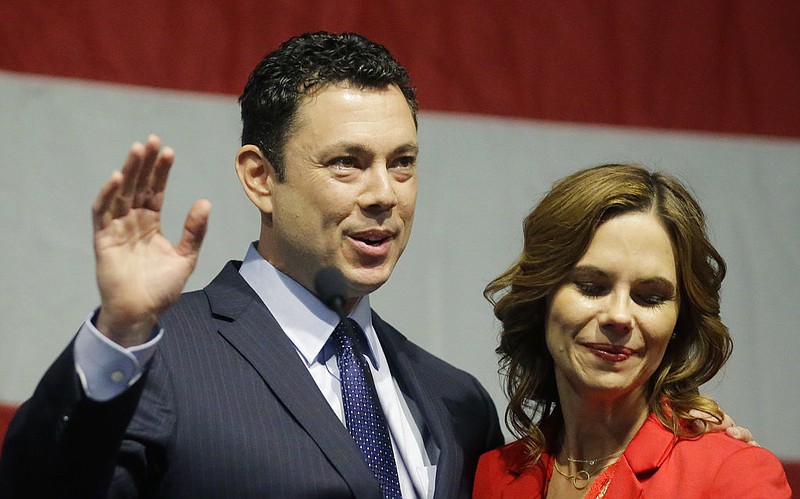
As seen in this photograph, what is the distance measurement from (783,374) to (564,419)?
1.21m

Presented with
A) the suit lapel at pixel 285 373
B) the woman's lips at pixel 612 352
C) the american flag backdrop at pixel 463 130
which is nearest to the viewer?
the suit lapel at pixel 285 373

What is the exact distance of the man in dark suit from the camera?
1.30 metres

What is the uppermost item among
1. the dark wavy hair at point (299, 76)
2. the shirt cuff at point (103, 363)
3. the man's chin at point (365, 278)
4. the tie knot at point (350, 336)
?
the dark wavy hair at point (299, 76)

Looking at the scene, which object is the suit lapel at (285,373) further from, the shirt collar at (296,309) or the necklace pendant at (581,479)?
the necklace pendant at (581,479)

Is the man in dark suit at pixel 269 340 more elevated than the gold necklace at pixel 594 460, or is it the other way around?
the man in dark suit at pixel 269 340

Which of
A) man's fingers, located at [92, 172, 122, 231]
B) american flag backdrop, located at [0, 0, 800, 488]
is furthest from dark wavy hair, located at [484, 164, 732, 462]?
american flag backdrop, located at [0, 0, 800, 488]

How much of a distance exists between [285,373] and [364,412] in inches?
5.4

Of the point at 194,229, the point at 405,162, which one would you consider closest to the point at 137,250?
the point at 194,229

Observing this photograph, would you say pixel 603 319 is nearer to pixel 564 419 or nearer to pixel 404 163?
pixel 564 419

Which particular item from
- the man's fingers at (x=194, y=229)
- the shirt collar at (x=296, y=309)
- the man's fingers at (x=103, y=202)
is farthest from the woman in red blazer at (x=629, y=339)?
the man's fingers at (x=103, y=202)

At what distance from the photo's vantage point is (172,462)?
60.3 inches

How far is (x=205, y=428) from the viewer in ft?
5.11

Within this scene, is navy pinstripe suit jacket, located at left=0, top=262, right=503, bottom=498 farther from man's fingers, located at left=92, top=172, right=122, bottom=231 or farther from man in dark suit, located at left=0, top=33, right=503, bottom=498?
→ man's fingers, located at left=92, top=172, right=122, bottom=231

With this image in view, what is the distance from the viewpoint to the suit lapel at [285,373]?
62.9 inches
